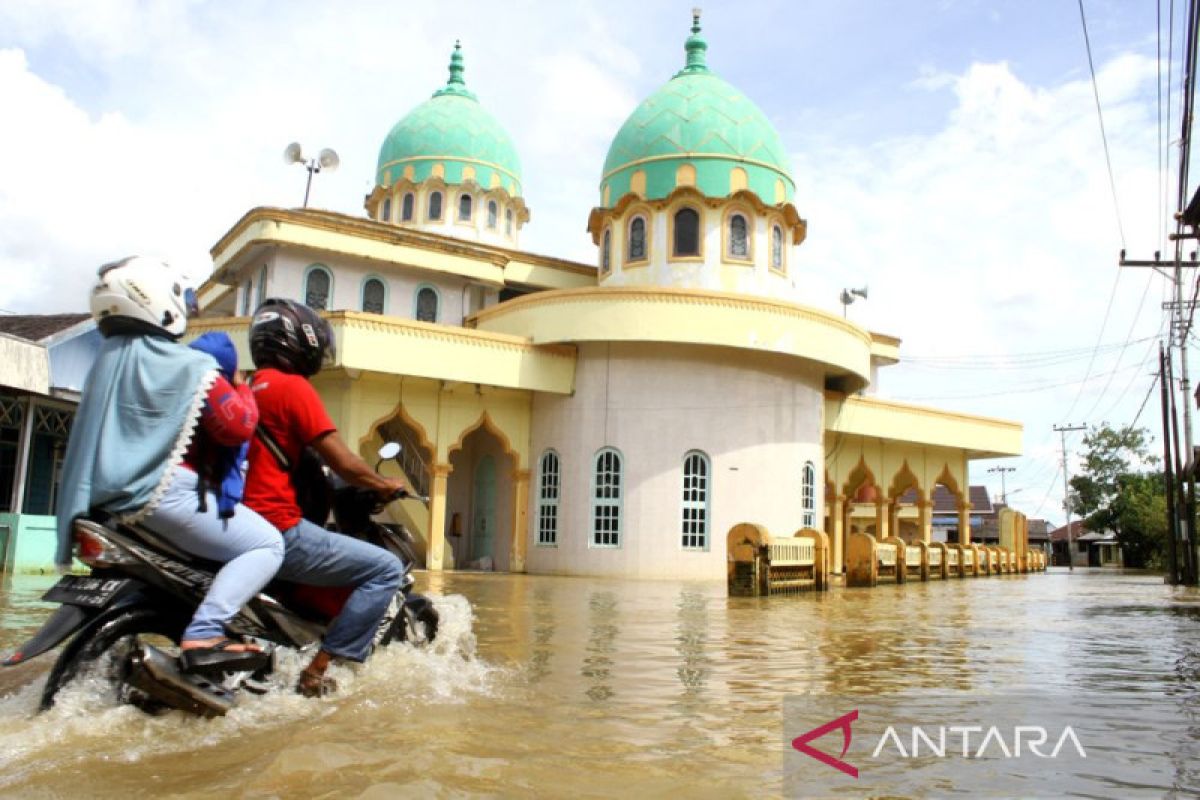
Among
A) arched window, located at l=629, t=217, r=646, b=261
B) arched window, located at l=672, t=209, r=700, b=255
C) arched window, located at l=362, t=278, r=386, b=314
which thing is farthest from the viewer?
arched window, located at l=629, t=217, r=646, b=261

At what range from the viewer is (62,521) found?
11.1 feet

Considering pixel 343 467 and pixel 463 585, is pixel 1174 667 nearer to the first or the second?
pixel 343 467

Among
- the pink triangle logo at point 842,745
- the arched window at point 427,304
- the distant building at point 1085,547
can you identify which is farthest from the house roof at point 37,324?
the distant building at point 1085,547

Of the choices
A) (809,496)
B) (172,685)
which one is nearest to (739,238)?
(809,496)

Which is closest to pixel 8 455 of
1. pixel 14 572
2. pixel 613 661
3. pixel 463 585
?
pixel 14 572

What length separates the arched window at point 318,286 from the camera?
23.6m

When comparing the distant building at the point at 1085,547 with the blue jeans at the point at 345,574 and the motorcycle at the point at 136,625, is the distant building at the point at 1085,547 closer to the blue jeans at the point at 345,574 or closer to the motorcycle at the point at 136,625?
the blue jeans at the point at 345,574

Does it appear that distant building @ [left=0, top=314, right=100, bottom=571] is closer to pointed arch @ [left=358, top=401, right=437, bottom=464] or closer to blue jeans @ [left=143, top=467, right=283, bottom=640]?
pointed arch @ [left=358, top=401, right=437, bottom=464]

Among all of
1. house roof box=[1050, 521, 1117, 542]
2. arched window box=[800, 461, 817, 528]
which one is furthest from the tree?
arched window box=[800, 461, 817, 528]

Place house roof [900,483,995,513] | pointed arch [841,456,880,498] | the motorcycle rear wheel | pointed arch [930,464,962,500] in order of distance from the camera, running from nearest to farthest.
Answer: the motorcycle rear wheel < pointed arch [841,456,880,498] < pointed arch [930,464,962,500] < house roof [900,483,995,513]

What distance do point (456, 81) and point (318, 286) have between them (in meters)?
13.5

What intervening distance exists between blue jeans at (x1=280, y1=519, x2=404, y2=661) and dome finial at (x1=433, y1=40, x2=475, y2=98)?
102 feet

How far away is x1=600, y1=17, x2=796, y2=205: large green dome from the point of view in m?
24.8

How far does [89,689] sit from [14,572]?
41.1ft
